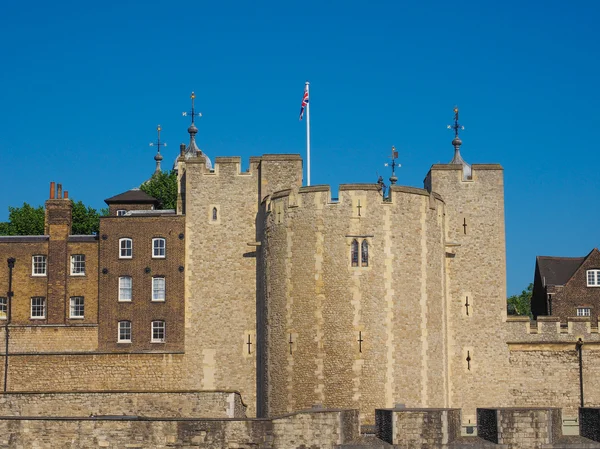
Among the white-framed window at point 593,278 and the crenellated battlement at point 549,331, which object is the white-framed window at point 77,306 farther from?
the white-framed window at point 593,278

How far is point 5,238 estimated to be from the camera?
53312 mm

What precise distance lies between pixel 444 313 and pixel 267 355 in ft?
25.3

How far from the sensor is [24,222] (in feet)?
226

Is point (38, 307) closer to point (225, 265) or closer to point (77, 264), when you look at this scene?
point (77, 264)

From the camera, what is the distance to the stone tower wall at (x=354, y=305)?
4547 centimetres

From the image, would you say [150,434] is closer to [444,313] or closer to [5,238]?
[444,313]

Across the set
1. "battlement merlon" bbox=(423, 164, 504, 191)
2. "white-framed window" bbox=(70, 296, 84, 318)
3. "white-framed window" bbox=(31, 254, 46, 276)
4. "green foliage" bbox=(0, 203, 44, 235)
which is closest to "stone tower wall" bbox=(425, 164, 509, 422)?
"battlement merlon" bbox=(423, 164, 504, 191)

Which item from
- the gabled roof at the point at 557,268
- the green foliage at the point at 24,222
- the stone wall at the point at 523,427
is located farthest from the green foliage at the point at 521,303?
the stone wall at the point at 523,427

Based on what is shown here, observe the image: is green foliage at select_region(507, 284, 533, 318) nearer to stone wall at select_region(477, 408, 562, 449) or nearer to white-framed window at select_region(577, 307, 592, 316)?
white-framed window at select_region(577, 307, 592, 316)

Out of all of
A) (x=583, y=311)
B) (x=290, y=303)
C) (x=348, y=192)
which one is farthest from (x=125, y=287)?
(x=583, y=311)

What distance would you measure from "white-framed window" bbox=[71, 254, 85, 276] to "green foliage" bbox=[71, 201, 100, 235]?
1470 centimetres

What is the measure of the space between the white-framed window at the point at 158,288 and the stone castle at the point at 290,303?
0.04m

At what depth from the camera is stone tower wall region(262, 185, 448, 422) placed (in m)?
45.5

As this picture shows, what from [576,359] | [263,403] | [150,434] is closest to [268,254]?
[263,403]
